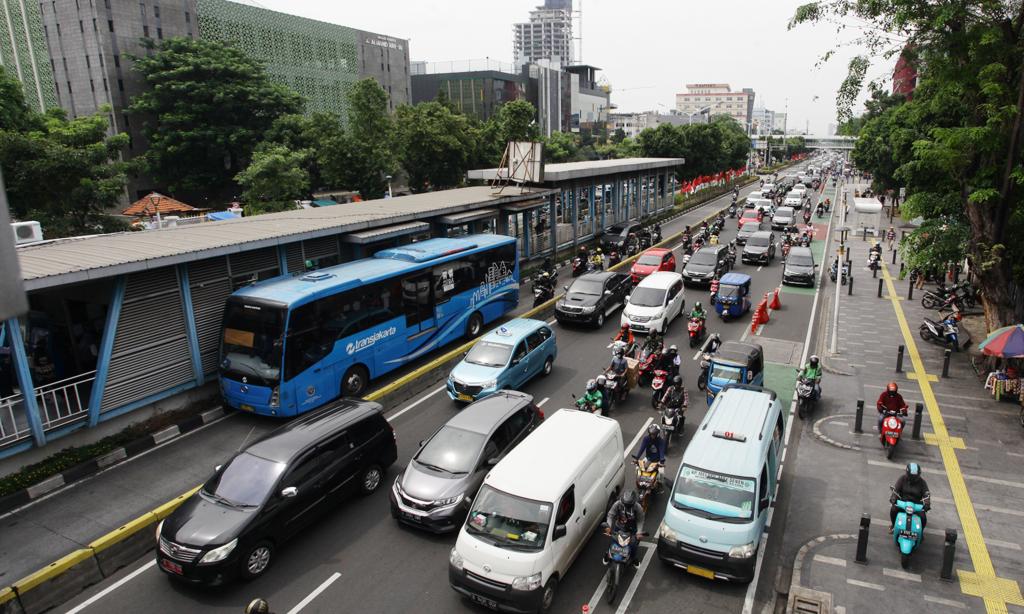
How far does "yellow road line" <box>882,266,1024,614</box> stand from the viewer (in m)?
8.90

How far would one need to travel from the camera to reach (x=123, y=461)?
12.8 meters

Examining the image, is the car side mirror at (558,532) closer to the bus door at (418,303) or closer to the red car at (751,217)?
the bus door at (418,303)

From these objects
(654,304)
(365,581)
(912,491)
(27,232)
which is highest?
(27,232)

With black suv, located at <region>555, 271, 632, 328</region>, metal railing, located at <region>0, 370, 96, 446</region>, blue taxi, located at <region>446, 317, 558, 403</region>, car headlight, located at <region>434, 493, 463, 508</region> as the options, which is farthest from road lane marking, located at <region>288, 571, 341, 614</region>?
black suv, located at <region>555, 271, 632, 328</region>

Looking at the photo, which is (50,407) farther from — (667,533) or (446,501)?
(667,533)

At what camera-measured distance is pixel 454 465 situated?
10.6 metres

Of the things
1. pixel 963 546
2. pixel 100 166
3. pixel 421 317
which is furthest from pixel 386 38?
Result: pixel 963 546

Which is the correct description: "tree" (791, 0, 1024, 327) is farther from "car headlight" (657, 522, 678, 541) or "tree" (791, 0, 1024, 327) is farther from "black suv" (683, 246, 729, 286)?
"car headlight" (657, 522, 678, 541)

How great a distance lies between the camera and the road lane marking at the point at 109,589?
8.92 meters

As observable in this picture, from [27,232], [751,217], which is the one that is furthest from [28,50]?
[751,217]

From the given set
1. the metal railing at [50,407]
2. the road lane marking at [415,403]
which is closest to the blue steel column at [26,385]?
the metal railing at [50,407]

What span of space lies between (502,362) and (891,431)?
8675 mm

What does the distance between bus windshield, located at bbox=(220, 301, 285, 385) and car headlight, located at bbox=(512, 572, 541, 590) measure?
795cm

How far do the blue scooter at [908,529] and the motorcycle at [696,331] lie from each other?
10622 millimetres
